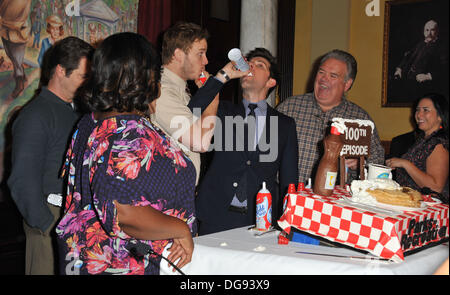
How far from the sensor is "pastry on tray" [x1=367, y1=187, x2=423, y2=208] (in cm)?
148

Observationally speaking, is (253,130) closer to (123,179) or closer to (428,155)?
(123,179)

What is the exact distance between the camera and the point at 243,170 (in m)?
2.13

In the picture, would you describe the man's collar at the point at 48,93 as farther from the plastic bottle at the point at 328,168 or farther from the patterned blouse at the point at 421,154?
the patterned blouse at the point at 421,154

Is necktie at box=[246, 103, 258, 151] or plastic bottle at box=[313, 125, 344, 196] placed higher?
necktie at box=[246, 103, 258, 151]

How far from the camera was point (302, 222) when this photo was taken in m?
1.55

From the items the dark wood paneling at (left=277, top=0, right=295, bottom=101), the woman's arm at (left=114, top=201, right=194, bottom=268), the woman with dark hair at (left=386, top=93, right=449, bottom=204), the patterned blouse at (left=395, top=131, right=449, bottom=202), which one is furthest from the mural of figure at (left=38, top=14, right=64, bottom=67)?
the dark wood paneling at (left=277, top=0, right=295, bottom=101)

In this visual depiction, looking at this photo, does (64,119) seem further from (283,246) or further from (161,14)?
(161,14)

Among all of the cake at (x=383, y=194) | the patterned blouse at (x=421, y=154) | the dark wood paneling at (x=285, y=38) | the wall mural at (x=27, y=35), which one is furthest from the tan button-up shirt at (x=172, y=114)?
the dark wood paneling at (x=285, y=38)

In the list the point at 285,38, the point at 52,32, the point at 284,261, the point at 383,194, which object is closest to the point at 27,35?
the point at 52,32

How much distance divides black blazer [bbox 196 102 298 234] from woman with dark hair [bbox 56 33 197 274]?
728 millimetres

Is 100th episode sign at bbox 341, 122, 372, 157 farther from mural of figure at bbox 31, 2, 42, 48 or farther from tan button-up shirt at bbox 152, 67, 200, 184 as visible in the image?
mural of figure at bbox 31, 2, 42, 48

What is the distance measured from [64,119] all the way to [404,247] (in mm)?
1652

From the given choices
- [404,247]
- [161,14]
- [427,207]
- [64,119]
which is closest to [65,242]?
[64,119]

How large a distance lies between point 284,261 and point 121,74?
79 centimetres
